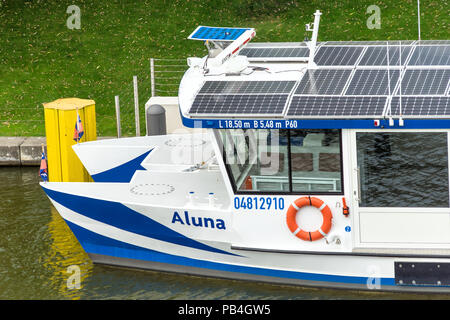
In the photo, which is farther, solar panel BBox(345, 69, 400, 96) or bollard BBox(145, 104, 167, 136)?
bollard BBox(145, 104, 167, 136)

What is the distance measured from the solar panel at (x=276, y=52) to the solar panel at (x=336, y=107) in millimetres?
1575

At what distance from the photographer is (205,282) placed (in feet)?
38.7

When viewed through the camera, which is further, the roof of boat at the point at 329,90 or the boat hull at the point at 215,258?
the boat hull at the point at 215,258

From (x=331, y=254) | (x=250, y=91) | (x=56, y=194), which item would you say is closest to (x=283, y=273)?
(x=331, y=254)

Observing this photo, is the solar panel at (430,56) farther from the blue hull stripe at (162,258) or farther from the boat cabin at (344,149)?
the blue hull stripe at (162,258)

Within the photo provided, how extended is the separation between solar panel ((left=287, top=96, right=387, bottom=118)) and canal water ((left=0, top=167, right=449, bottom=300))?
241 centimetres

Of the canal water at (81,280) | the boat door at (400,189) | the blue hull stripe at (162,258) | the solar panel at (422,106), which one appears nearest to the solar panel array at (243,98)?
the boat door at (400,189)

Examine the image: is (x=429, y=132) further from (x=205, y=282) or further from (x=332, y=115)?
(x=205, y=282)

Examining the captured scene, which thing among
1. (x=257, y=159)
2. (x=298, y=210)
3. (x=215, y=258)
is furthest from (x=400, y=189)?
(x=215, y=258)

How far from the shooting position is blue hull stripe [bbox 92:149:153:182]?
14070mm

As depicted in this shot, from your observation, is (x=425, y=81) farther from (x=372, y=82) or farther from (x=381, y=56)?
(x=381, y=56)

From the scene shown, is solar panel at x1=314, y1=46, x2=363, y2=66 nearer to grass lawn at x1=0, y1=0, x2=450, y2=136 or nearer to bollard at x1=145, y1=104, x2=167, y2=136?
bollard at x1=145, y1=104, x2=167, y2=136

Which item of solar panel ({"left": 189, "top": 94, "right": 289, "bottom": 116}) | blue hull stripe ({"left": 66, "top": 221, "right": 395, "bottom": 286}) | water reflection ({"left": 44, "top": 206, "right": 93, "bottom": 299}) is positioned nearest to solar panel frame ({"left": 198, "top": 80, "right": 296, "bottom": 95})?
solar panel ({"left": 189, "top": 94, "right": 289, "bottom": 116})

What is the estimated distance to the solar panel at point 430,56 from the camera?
11562 millimetres
